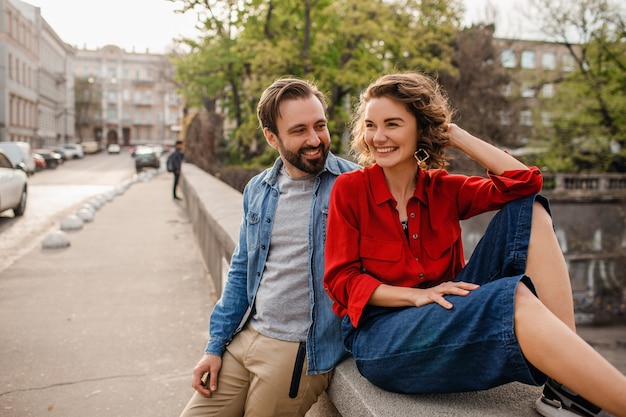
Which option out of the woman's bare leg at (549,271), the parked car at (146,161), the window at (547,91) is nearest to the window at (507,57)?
the window at (547,91)

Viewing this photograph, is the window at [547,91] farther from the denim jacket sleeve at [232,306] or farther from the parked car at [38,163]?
the parked car at [38,163]

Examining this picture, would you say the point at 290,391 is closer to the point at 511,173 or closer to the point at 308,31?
the point at 511,173

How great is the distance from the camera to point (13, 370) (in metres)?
3.87

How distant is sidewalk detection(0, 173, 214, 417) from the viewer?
3.51 meters

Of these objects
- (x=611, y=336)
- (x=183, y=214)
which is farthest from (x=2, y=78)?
(x=611, y=336)

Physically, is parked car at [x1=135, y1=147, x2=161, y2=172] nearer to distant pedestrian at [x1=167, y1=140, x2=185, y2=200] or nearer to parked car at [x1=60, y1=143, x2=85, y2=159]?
parked car at [x1=60, y1=143, x2=85, y2=159]

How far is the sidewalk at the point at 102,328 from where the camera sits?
3508mm

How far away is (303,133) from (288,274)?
62 cm

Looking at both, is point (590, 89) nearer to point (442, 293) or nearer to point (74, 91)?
point (442, 293)

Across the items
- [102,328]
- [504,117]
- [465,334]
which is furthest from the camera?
[504,117]

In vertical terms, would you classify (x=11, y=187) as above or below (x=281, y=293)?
below

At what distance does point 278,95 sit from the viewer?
248cm

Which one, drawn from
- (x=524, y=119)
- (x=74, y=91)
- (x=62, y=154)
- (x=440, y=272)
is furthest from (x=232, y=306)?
(x=74, y=91)

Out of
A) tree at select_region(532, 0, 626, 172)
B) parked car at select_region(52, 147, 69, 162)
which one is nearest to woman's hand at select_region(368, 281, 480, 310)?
tree at select_region(532, 0, 626, 172)
